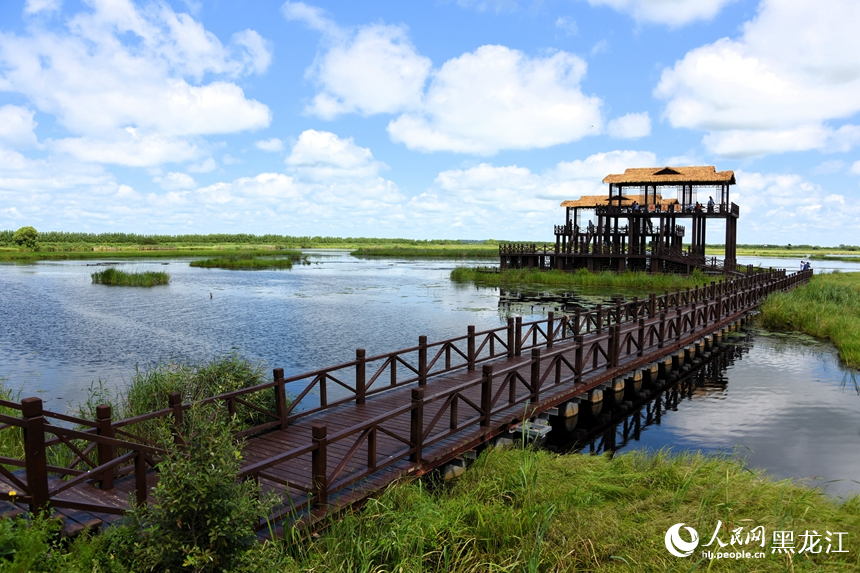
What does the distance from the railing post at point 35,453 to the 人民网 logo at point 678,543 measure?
6.64m

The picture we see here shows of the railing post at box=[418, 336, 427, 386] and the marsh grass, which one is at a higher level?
the railing post at box=[418, 336, 427, 386]

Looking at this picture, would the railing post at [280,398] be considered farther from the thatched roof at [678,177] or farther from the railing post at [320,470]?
the thatched roof at [678,177]

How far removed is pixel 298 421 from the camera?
428 inches

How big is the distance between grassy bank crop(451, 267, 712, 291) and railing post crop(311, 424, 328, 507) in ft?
131

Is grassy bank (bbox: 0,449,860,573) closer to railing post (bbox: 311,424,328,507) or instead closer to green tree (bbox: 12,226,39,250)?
railing post (bbox: 311,424,328,507)

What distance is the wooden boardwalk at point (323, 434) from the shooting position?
19.8ft

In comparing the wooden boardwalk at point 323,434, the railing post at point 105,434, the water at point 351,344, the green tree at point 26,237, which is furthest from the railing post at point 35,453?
the green tree at point 26,237

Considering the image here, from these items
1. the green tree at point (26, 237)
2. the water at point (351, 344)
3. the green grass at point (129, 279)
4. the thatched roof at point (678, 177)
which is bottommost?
the water at point (351, 344)

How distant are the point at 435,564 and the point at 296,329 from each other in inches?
873

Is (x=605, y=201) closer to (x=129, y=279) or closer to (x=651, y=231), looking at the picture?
(x=651, y=231)

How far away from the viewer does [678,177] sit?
1951 inches

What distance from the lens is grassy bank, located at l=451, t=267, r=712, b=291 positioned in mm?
44438

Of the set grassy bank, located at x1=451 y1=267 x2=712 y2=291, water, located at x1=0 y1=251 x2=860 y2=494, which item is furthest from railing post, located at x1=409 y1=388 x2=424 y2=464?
grassy bank, located at x1=451 y1=267 x2=712 y2=291

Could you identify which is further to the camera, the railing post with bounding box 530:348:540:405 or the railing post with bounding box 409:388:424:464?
the railing post with bounding box 530:348:540:405
